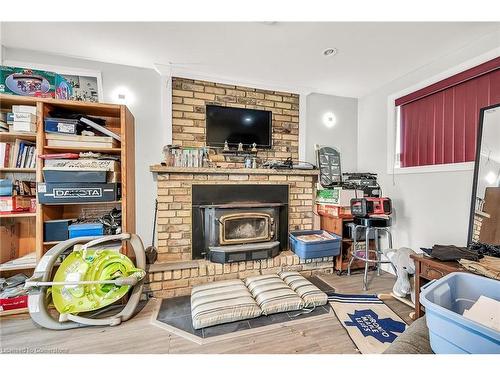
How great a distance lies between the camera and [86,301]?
5.57 feet

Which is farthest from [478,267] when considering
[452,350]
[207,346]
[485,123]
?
[207,346]

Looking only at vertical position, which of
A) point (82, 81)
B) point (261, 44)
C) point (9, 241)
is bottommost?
point (9, 241)

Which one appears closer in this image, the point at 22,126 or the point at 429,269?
the point at 429,269

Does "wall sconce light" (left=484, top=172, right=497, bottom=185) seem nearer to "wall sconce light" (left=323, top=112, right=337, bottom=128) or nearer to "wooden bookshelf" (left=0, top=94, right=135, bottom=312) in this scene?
"wall sconce light" (left=323, top=112, right=337, bottom=128)

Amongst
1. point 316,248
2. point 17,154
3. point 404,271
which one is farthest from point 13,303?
point 404,271

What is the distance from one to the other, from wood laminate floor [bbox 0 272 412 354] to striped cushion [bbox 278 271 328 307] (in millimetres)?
155

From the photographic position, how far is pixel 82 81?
86.2 inches

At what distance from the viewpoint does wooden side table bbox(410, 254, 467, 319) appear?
56.9 inches

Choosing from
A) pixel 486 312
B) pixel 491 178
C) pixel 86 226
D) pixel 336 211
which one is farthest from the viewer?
pixel 336 211

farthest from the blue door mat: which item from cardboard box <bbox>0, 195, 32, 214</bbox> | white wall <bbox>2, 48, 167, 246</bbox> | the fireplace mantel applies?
cardboard box <bbox>0, 195, 32, 214</bbox>

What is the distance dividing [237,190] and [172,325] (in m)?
1.41

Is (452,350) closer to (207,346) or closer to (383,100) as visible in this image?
(207,346)

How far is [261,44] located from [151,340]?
2501 millimetres

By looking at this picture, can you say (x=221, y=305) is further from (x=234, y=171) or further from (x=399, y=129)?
(x=399, y=129)
